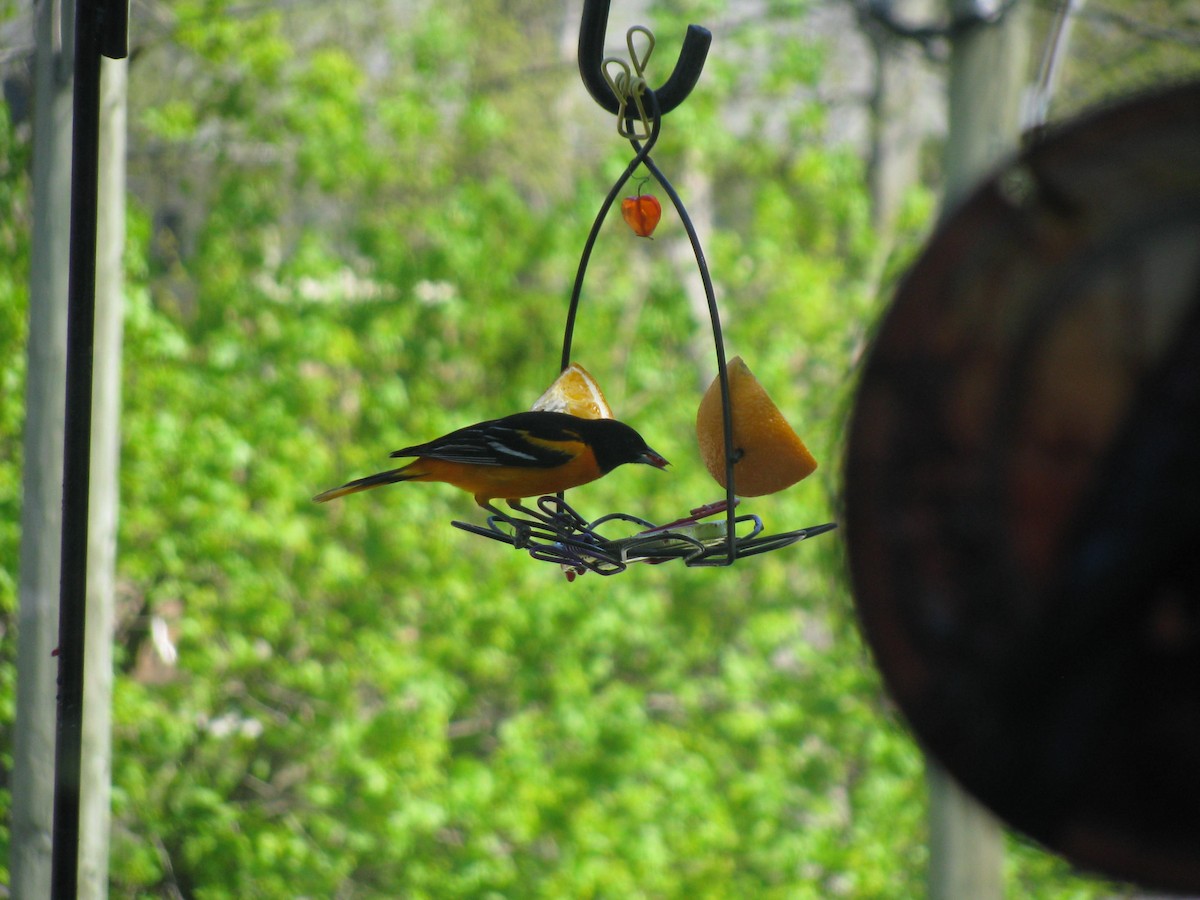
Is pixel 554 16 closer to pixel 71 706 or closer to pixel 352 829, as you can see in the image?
pixel 352 829

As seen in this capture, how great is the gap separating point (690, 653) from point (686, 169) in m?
2.61

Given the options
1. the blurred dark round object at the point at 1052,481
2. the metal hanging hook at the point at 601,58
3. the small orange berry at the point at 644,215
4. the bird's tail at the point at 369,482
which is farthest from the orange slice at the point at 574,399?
the blurred dark round object at the point at 1052,481

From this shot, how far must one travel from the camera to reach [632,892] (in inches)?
206

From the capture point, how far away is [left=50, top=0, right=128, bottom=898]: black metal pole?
1.33m

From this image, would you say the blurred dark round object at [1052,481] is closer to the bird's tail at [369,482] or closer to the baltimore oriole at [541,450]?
the baltimore oriole at [541,450]

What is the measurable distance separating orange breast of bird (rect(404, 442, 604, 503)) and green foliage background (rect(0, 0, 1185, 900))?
239 centimetres

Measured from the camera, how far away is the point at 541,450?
229 centimetres

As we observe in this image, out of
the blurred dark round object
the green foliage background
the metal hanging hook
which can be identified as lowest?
the green foliage background

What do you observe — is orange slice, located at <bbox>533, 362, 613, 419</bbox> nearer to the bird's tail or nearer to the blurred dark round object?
the bird's tail

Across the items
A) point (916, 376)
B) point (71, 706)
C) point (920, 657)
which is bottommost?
point (71, 706)

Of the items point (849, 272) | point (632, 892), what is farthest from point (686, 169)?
point (632, 892)

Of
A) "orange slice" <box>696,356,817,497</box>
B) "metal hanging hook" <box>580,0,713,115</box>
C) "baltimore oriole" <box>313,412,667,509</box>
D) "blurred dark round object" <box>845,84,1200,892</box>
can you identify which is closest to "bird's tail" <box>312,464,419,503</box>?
"baltimore oriole" <box>313,412,667,509</box>

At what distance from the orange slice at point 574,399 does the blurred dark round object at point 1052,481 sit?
72.7 inches

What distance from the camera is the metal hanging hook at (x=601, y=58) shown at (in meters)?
1.80
